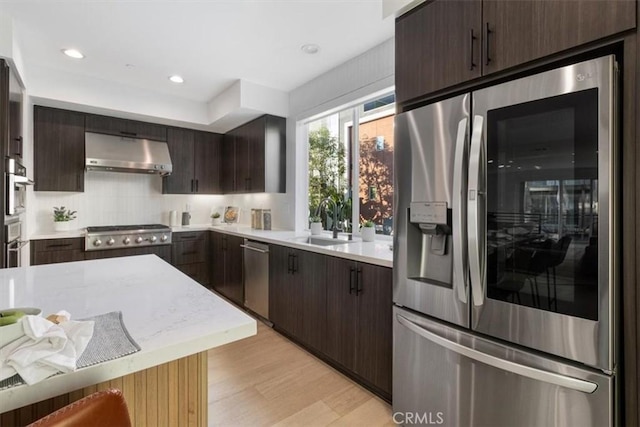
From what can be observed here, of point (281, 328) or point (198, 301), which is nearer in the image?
point (198, 301)

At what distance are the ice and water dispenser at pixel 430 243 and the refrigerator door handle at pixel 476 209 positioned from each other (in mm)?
147

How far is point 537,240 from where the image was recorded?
1223 mm

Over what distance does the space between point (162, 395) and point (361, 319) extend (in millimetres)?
1366

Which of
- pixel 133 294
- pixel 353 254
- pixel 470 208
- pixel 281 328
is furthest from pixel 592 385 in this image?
pixel 281 328

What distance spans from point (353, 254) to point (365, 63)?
177 cm

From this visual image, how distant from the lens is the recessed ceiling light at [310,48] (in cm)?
265

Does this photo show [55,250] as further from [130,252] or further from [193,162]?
[193,162]

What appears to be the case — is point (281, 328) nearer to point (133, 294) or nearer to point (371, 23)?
point (133, 294)

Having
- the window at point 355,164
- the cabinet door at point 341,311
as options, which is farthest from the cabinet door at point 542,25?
the window at point 355,164

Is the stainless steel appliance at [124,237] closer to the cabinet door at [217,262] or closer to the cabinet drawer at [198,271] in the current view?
the cabinet drawer at [198,271]

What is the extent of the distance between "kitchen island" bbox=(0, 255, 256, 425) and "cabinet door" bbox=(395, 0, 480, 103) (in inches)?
54.7

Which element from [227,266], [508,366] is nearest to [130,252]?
[227,266]

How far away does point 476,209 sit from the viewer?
1.31 meters

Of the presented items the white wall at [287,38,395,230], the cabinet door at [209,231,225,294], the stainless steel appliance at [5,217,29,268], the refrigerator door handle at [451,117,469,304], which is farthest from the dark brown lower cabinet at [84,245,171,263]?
the refrigerator door handle at [451,117,469,304]
